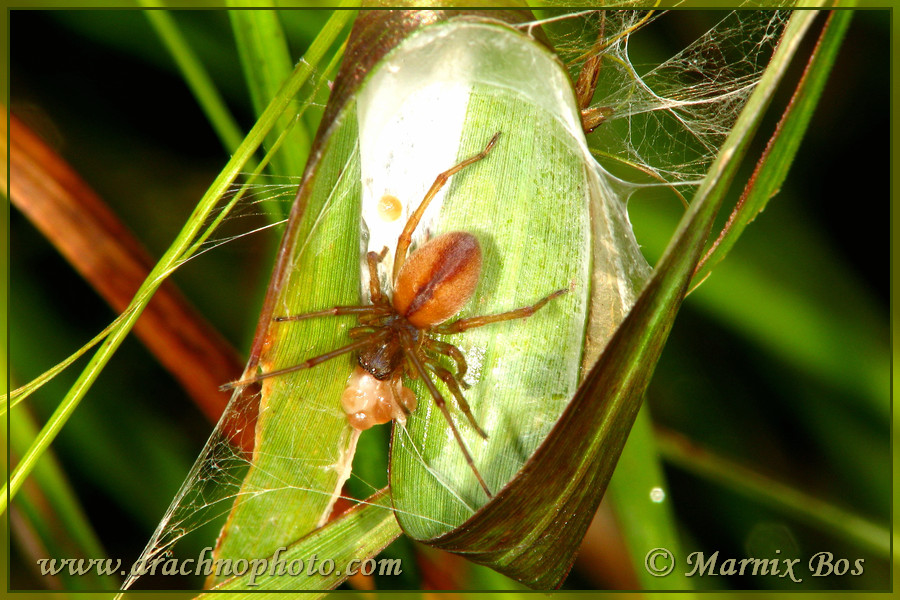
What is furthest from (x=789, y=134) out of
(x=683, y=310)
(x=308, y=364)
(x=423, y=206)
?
(x=683, y=310)

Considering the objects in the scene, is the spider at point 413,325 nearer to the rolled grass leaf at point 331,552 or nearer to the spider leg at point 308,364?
the spider leg at point 308,364

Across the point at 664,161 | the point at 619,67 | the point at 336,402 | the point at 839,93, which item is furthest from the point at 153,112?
the point at 839,93

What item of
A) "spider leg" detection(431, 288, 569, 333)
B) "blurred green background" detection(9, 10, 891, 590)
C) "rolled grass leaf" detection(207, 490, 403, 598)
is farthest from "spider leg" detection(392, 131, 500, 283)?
"blurred green background" detection(9, 10, 891, 590)

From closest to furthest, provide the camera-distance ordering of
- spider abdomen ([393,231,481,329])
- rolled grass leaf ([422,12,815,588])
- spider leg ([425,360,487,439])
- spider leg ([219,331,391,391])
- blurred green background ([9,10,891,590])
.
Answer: rolled grass leaf ([422,12,815,588])
spider leg ([219,331,391,391])
spider leg ([425,360,487,439])
spider abdomen ([393,231,481,329])
blurred green background ([9,10,891,590])

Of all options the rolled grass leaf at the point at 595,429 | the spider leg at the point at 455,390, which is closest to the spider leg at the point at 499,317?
the spider leg at the point at 455,390

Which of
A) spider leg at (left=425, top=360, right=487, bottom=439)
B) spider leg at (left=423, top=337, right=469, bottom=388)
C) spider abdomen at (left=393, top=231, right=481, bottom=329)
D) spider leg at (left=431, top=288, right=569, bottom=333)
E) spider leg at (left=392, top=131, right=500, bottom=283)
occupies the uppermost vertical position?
spider leg at (left=392, top=131, right=500, bottom=283)

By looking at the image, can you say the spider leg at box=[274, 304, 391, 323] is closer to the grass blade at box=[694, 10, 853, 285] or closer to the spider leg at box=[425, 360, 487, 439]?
the spider leg at box=[425, 360, 487, 439]
